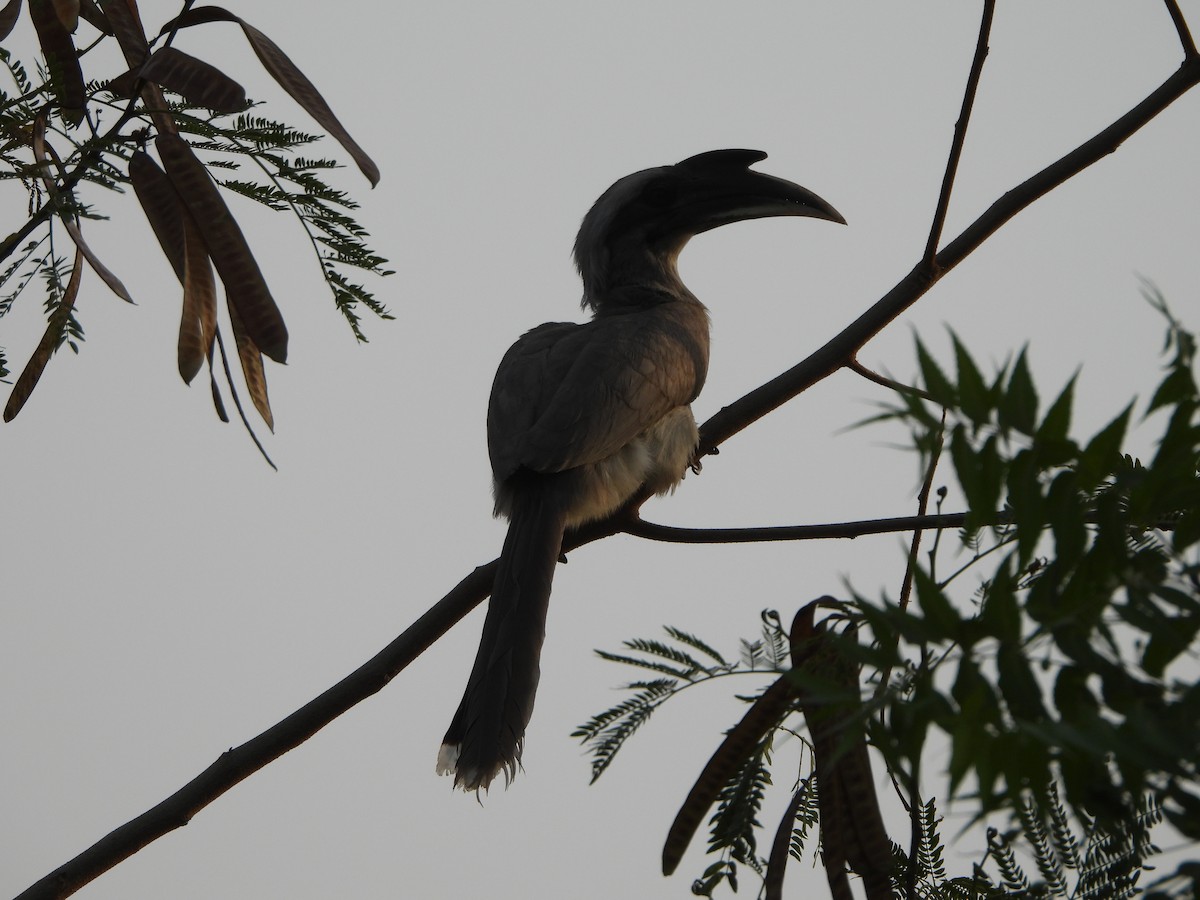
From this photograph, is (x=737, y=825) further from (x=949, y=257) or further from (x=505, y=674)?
(x=949, y=257)

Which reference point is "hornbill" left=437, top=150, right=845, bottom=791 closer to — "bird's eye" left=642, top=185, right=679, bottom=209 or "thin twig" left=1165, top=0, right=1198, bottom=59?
"bird's eye" left=642, top=185, right=679, bottom=209

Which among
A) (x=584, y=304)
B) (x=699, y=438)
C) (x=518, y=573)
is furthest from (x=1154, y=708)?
(x=584, y=304)

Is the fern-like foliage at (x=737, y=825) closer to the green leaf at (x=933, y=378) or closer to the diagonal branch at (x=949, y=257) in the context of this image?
the green leaf at (x=933, y=378)

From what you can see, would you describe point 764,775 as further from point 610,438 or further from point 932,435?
point 610,438

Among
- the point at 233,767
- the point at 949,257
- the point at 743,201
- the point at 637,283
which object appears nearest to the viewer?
the point at 233,767

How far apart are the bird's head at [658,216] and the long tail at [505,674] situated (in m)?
2.22

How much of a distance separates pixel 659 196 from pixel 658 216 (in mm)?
92

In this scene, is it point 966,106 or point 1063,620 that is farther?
point 966,106

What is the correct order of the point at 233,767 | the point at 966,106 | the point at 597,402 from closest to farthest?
the point at 233,767 < the point at 966,106 < the point at 597,402

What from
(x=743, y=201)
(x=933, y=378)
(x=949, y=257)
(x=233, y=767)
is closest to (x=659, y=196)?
(x=743, y=201)

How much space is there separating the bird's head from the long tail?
2225 mm

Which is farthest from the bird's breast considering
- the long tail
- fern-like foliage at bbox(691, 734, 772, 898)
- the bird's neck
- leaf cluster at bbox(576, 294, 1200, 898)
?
leaf cluster at bbox(576, 294, 1200, 898)

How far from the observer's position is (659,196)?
5.51 m

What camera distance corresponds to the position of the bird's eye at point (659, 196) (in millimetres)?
5473
